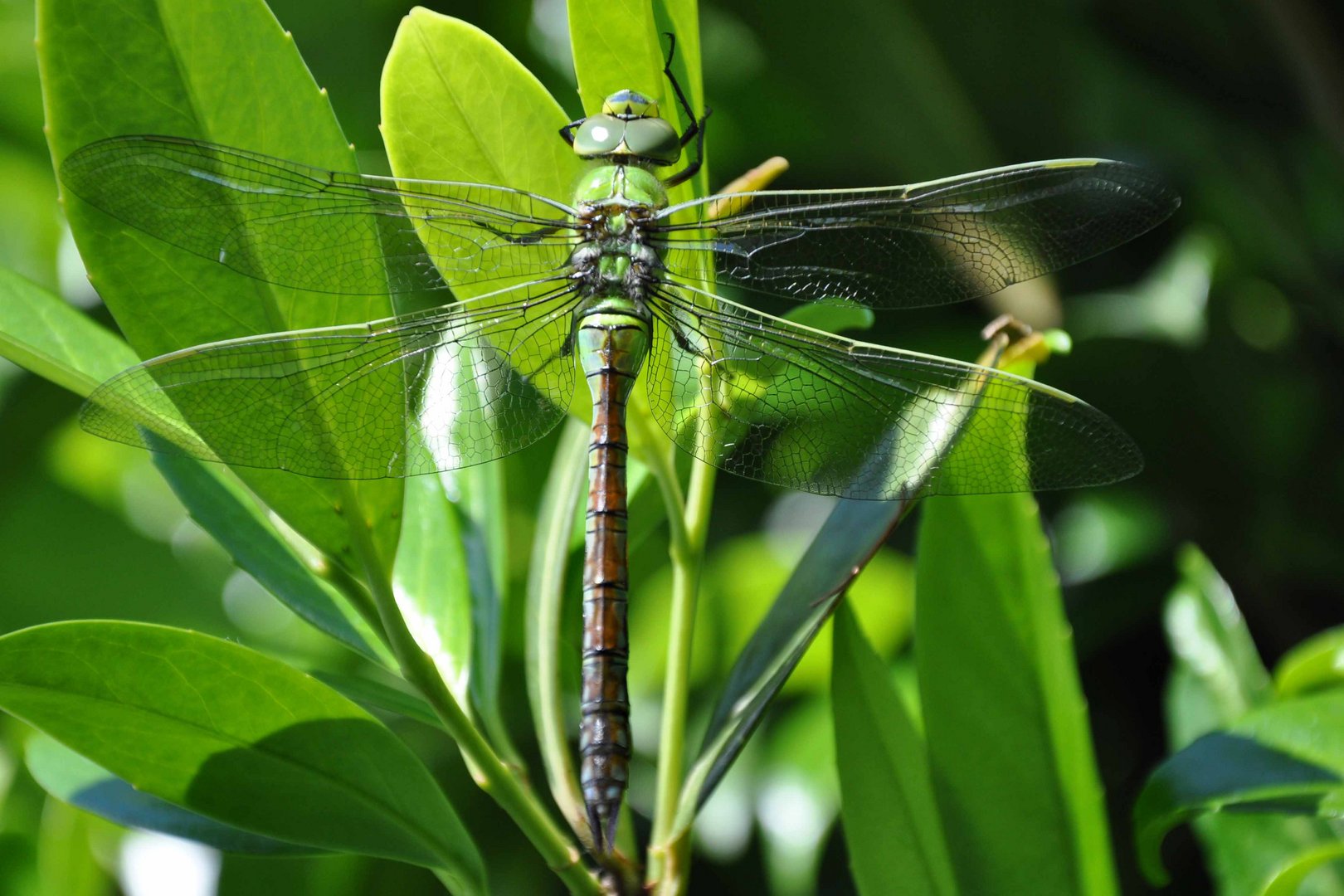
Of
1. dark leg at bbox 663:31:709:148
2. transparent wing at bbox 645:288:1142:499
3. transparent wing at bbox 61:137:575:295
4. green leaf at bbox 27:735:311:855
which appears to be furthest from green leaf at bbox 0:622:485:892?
dark leg at bbox 663:31:709:148

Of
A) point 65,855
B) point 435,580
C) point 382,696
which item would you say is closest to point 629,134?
point 435,580

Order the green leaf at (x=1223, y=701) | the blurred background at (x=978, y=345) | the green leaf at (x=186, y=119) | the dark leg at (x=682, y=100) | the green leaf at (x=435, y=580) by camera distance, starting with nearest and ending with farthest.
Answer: the green leaf at (x=186, y=119) < the dark leg at (x=682, y=100) < the green leaf at (x=435, y=580) < the green leaf at (x=1223, y=701) < the blurred background at (x=978, y=345)

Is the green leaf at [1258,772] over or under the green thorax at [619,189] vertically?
under

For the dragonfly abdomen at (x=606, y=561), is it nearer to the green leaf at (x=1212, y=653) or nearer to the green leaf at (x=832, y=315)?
the green leaf at (x=832, y=315)

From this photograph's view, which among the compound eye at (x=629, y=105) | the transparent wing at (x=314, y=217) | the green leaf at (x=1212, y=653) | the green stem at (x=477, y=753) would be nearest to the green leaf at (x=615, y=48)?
the compound eye at (x=629, y=105)

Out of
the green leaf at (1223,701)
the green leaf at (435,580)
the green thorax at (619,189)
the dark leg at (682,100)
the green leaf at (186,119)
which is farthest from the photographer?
the green leaf at (1223,701)

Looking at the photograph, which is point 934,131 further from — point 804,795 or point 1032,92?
point 804,795

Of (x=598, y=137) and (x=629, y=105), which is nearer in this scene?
(x=629, y=105)

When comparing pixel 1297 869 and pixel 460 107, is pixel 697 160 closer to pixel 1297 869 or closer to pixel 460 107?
pixel 460 107
